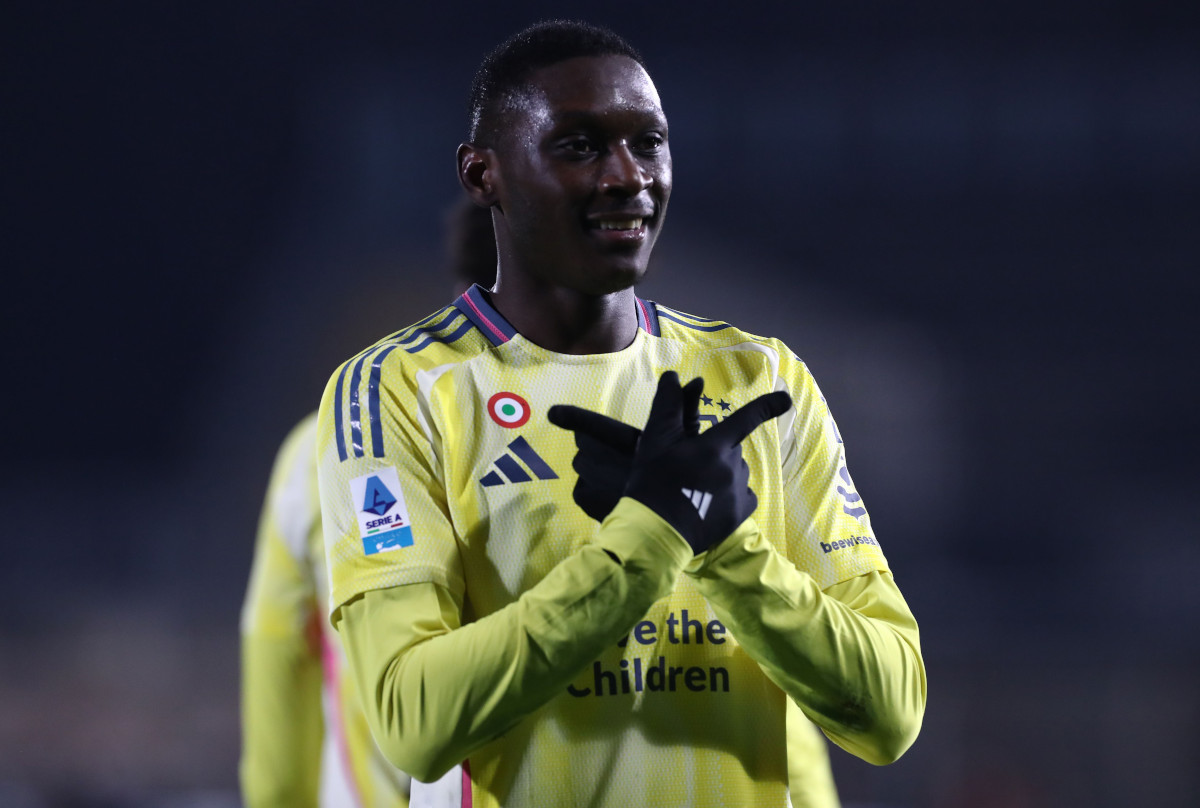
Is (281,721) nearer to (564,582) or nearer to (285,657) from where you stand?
(285,657)

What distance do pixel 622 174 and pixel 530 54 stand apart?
211 mm

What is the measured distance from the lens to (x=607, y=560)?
4.27 ft

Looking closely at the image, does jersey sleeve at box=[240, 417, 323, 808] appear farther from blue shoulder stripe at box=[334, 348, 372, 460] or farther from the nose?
the nose

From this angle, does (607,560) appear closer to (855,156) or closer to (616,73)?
(616,73)

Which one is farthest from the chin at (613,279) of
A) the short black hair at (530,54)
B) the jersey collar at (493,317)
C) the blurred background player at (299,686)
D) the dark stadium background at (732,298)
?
the dark stadium background at (732,298)

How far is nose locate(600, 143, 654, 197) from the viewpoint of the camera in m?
1.50

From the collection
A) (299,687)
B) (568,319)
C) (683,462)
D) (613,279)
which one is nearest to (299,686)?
(299,687)

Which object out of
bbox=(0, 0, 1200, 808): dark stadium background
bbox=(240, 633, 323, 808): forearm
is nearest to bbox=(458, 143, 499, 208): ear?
bbox=(240, 633, 323, 808): forearm

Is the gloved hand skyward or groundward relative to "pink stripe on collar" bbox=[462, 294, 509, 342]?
groundward

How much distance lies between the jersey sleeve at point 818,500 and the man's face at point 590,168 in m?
0.28

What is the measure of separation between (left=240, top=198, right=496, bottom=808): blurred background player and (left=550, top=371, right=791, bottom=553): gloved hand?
0.93 meters

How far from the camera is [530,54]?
5.20 feet

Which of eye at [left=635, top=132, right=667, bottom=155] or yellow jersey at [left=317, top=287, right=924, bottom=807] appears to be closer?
yellow jersey at [left=317, top=287, right=924, bottom=807]

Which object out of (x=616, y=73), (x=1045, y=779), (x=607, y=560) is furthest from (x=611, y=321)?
(x=1045, y=779)
